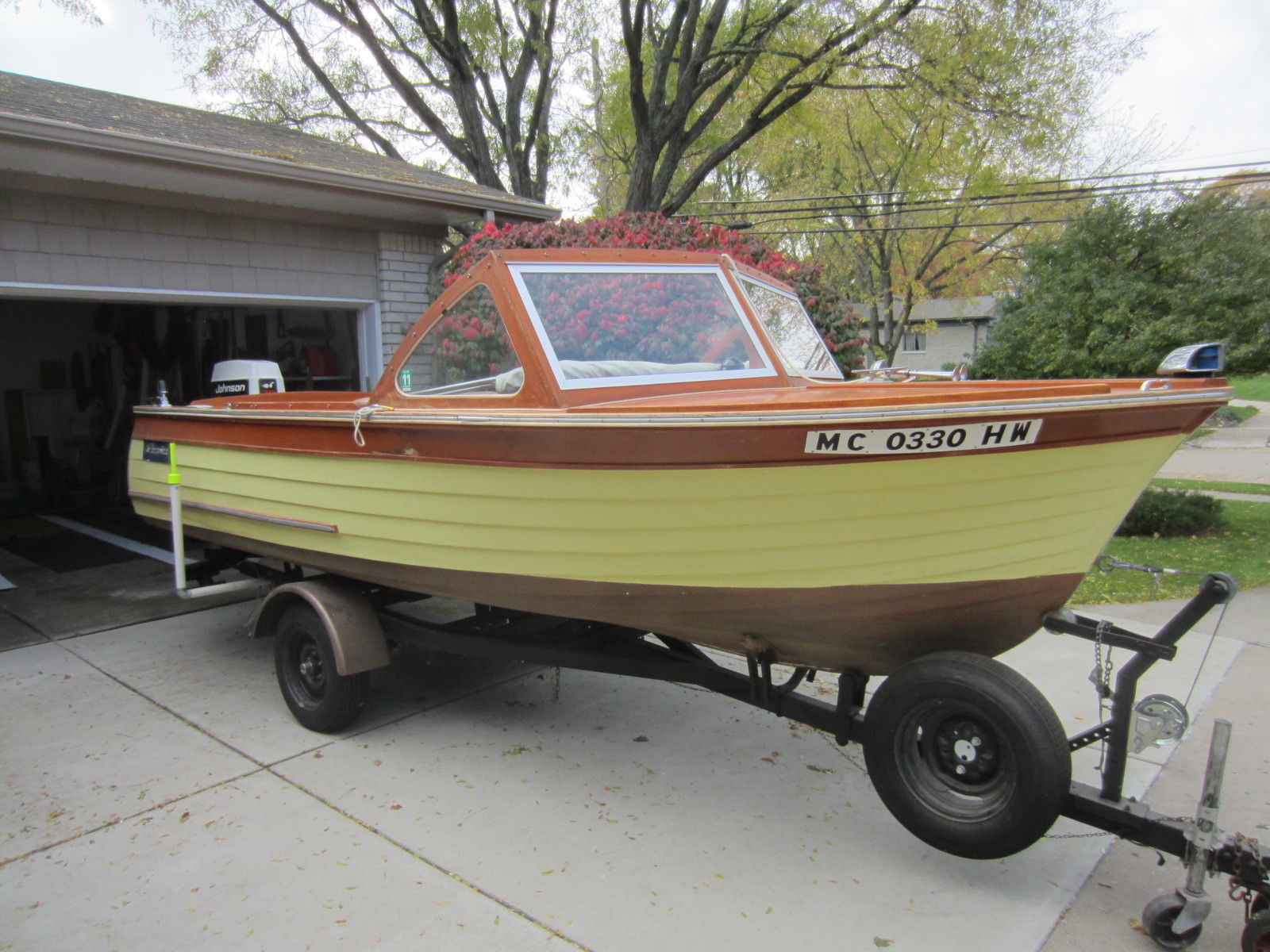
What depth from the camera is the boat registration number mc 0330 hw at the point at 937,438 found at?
2410mm

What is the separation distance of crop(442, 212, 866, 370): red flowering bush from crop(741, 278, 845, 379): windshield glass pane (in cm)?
235

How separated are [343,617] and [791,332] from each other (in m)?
2.49

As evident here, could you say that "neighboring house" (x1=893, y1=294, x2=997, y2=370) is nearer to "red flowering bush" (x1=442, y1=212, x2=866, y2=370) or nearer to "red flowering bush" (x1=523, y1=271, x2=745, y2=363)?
"red flowering bush" (x1=442, y1=212, x2=866, y2=370)

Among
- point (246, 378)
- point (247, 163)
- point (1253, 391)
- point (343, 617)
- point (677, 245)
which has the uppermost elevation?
point (247, 163)

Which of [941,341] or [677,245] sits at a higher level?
[941,341]

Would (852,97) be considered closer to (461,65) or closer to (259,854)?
(461,65)

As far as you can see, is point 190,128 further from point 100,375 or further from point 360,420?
point 100,375

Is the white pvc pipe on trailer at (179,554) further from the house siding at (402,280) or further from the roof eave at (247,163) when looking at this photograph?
the house siding at (402,280)

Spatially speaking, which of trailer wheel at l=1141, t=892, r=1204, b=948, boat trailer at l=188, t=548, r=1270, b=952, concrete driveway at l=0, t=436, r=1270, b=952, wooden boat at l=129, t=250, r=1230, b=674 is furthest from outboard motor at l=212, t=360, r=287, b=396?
trailer wheel at l=1141, t=892, r=1204, b=948

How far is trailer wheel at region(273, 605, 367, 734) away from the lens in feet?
12.7

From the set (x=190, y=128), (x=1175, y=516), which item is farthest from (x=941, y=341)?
(x=190, y=128)

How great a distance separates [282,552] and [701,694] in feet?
7.59

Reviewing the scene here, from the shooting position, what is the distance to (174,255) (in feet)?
21.7

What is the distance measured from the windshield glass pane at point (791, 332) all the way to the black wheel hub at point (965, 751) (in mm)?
1632
